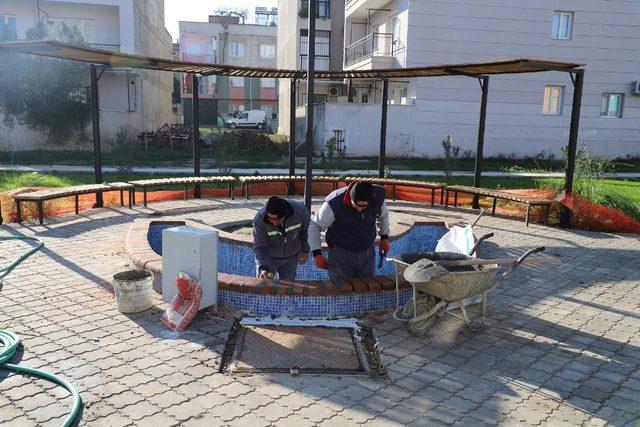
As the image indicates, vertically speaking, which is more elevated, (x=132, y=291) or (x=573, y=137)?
(x=573, y=137)

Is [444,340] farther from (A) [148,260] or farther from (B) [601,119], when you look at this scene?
(B) [601,119]

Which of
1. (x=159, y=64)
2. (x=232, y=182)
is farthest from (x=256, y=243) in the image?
(x=232, y=182)

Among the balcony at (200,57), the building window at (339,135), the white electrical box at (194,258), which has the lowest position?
the white electrical box at (194,258)

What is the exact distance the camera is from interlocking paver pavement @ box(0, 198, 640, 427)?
3496mm

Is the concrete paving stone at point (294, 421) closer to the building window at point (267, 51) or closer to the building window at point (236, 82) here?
the building window at point (236, 82)

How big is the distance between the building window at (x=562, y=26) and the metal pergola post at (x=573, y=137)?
16.9 meters

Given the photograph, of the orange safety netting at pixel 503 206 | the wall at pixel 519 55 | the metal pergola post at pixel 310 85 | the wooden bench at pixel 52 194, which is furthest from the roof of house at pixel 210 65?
the wall at pixel 519 55

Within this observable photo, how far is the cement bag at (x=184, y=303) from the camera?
4.81m

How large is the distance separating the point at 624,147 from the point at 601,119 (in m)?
1.93

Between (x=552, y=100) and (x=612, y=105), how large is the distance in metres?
3.24

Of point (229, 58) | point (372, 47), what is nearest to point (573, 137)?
point (372, 47)

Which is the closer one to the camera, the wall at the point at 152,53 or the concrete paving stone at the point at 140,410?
the concrete paving stone at the point at 140,410

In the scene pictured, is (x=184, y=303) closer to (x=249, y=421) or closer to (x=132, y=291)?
(x=132, y=291)

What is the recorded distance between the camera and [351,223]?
16.9ft
